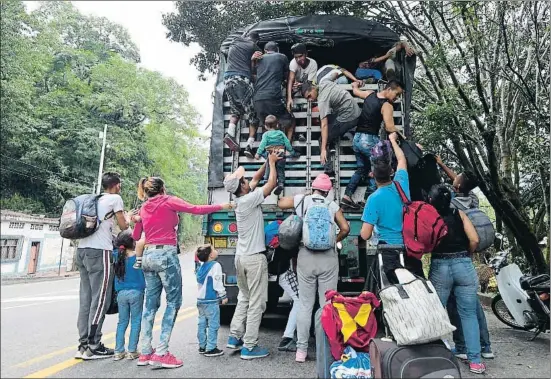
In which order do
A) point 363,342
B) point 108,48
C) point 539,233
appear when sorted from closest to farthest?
point 363,342
point 539,233
point 108,48

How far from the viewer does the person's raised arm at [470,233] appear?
362 centimetres

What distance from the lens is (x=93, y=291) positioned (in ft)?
12.3

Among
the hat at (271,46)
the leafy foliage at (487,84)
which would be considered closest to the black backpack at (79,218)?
the hat at (271,46)

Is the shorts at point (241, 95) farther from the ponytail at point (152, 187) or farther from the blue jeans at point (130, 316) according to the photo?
the blue jeans at point (130, 316)

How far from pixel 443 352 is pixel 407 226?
1.15 m

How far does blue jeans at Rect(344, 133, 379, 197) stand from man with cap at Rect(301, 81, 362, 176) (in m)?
0.29

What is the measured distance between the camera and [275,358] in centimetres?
379

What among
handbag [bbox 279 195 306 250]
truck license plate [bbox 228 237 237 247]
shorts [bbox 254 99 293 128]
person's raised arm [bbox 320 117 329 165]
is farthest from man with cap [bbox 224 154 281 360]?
shorts [bbox 254 99 293 128]

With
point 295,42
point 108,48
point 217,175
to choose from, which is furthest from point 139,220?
point 108,48

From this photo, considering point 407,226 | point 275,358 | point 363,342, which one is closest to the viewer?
point 363,342

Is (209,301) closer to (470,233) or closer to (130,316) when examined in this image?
(130,316)

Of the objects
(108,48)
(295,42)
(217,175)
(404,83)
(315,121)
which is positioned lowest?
(217,175)

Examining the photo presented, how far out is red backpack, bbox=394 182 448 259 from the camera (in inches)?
134

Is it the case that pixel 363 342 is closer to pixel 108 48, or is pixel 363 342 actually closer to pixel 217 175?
pixel 217 175
